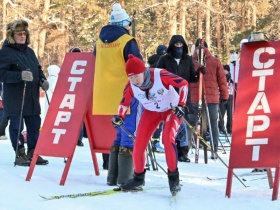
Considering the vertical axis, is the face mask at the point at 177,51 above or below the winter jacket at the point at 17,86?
above

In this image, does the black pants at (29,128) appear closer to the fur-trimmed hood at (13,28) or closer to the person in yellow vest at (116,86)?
the fur-trimmed hood at (13,28)

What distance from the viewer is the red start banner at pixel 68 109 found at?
20.1ft

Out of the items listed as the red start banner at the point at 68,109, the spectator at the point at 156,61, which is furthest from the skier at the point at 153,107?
the spectator at the point at 156,61

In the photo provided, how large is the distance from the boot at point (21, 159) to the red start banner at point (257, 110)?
9.93 ft

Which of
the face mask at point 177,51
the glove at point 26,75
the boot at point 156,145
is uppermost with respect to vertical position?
the face mask at point 177,51

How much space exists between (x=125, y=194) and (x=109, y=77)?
4.05ft

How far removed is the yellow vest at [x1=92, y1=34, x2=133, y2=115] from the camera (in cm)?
586

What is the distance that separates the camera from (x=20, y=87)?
7336 mm

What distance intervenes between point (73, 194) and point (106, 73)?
129 centimetres

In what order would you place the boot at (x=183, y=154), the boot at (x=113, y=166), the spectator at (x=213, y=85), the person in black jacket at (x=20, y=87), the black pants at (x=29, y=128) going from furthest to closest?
the spectator at (x=213, y=85) < the boot at (x=183, y=154) < the black pants at (x=29, y=128) < the person in black jacket at (x=20, y=87) < the boot at (x=113, y=166)

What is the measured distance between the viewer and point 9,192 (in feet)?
17.8

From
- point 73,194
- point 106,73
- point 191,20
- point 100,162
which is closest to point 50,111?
point 106,73

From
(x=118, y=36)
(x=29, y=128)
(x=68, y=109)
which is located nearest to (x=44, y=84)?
(x=29, y=128)

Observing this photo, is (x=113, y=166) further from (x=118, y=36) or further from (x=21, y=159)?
(x=21, y=159)
